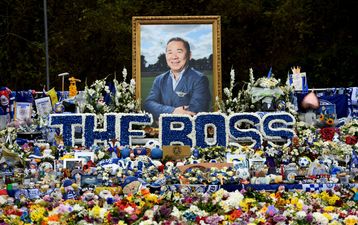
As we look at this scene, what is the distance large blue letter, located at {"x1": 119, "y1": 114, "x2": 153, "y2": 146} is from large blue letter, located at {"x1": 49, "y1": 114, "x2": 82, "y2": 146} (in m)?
0.65

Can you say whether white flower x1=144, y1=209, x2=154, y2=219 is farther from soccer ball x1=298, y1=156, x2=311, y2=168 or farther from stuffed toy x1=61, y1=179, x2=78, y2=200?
soccer ball x1=298, y1=156, x2=311, y2=168

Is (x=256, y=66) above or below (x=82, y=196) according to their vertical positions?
above

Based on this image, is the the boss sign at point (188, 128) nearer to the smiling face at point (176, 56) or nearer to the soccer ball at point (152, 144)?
the soccer ball at point (152, 144)

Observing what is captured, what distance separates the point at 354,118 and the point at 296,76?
1230mm

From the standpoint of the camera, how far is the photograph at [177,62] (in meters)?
14.5

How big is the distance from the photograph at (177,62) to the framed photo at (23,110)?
1817 mm

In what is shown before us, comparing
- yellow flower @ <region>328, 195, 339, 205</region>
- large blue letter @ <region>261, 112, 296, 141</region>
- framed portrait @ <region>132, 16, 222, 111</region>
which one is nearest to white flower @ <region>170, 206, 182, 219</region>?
yellow flower @ <region>328, 195, 339, 205</region>

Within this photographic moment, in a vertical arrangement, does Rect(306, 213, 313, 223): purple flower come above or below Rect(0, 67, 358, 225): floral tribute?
below

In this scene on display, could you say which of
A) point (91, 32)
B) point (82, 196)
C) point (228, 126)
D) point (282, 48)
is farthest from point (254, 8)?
point (82, 196)

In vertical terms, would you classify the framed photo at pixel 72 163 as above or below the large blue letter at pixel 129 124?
below

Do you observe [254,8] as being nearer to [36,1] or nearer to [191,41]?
[36,1]

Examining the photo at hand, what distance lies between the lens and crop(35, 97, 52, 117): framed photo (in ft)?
48.0

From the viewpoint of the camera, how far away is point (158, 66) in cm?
1461

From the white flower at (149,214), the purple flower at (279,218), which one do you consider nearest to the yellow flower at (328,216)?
the purple flower at (279,218)
